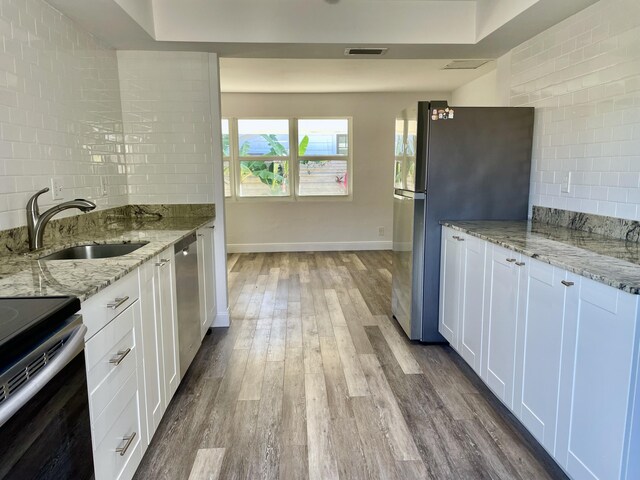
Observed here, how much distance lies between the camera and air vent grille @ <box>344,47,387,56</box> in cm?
321

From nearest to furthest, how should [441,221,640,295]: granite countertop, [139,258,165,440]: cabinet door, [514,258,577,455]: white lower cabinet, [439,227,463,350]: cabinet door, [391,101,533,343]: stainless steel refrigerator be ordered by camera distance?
[441,221,640,295]: granite countertop < [514,258,577,455]: white lower cabinet < [139,258,165,440]: cabinet door < [439,227,463,350]: cabinet door < [391,101,533,343]: stainless steel refrigerator

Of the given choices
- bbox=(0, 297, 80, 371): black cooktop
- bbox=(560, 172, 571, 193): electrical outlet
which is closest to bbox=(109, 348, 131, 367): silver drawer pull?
bbox=(0, 297, 80, 371): black cooktop

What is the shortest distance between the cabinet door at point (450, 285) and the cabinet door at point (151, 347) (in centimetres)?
182

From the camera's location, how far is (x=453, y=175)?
2938mm

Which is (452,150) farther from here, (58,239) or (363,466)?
(58,239)

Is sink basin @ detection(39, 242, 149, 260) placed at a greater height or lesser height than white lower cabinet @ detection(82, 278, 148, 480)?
greater

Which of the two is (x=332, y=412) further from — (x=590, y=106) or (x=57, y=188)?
(x=590, y=106)

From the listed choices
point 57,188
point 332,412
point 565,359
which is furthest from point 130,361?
point 565,359

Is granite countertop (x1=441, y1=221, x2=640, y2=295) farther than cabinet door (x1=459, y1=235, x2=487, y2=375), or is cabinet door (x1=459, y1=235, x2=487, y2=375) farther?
cabinet door (x1=459, y1=235, x2=487, y2=375)

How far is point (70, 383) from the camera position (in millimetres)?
1144

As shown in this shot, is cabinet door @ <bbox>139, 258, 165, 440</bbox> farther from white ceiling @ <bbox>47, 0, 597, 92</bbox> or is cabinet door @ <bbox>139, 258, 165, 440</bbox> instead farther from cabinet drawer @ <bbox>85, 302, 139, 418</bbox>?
white ceiling @ <bbox>47, 0, 597, 92</bbox>

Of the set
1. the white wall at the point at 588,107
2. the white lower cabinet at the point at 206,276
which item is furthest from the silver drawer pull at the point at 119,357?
the white wall at the point at 588,107

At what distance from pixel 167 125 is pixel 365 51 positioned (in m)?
1.65

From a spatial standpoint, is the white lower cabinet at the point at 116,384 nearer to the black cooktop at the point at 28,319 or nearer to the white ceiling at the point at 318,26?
the black cooktop at the point at 28,319
